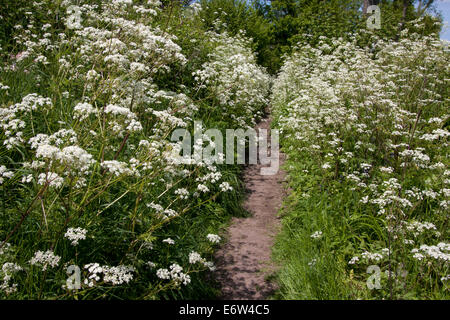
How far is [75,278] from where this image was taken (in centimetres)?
239

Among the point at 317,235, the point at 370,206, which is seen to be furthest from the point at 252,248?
the point at 370,206

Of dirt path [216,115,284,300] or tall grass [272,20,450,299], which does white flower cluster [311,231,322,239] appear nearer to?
tall grass [272,20,450,299]

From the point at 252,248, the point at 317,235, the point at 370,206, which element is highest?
the point at 370,206

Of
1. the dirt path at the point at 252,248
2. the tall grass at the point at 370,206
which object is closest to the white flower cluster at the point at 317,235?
the tall grass at the point at 370,206

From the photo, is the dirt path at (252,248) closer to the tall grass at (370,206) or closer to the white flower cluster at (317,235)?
the tall grass at (370,206)

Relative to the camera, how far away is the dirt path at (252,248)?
11.8ft

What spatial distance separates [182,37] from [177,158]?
513 cm

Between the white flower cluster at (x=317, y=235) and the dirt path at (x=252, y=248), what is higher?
the white flower cluster at (x=317, y=235)

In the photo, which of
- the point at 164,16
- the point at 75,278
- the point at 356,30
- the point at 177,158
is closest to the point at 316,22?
the point at 356,30

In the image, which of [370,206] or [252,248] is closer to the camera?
[370,206]

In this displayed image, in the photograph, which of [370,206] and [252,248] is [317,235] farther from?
[252,248]

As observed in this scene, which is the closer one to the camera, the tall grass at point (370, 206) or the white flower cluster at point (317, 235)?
the tall grass at point (370, 206)

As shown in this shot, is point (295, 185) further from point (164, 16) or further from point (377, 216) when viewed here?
point (164, 16)

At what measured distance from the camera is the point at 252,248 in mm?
4328
